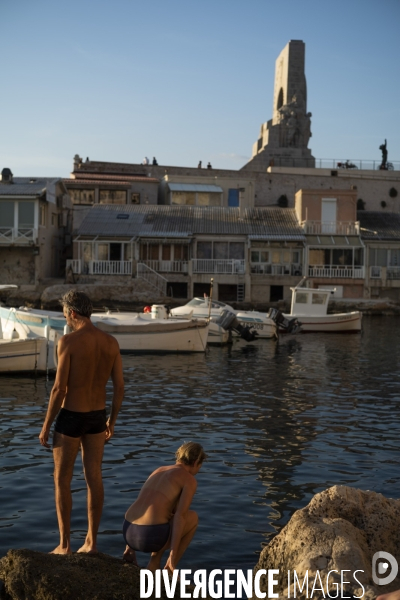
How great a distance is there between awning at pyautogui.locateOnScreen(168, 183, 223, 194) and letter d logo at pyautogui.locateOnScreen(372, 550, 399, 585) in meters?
55.8

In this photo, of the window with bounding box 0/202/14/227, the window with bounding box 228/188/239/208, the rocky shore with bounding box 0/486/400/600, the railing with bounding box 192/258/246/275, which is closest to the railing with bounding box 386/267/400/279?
the railing with bounding box 192/258/246/275

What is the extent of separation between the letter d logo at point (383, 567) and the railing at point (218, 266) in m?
44.2

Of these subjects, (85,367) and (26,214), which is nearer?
(85,367)

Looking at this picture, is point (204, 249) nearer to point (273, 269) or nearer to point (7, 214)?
point (273, 269)

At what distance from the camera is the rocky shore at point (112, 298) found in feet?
144

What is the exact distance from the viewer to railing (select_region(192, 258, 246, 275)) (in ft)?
166

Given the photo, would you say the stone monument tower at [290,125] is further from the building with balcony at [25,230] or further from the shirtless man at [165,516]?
the shirtless man at [165,516]

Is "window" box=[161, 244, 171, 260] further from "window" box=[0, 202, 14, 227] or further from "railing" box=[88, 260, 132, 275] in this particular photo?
"window" box=[0, 202, 14, 227]

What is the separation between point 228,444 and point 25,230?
37826mm

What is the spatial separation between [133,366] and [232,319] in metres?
8.92

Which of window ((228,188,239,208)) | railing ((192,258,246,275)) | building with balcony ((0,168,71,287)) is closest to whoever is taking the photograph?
building with balcony ((0,168,71,287))

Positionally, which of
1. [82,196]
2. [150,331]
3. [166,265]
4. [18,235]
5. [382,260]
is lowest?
[150,331]

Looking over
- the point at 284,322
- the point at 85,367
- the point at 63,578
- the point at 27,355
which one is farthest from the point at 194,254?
the point at 63,578

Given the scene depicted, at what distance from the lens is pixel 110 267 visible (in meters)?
50.1
